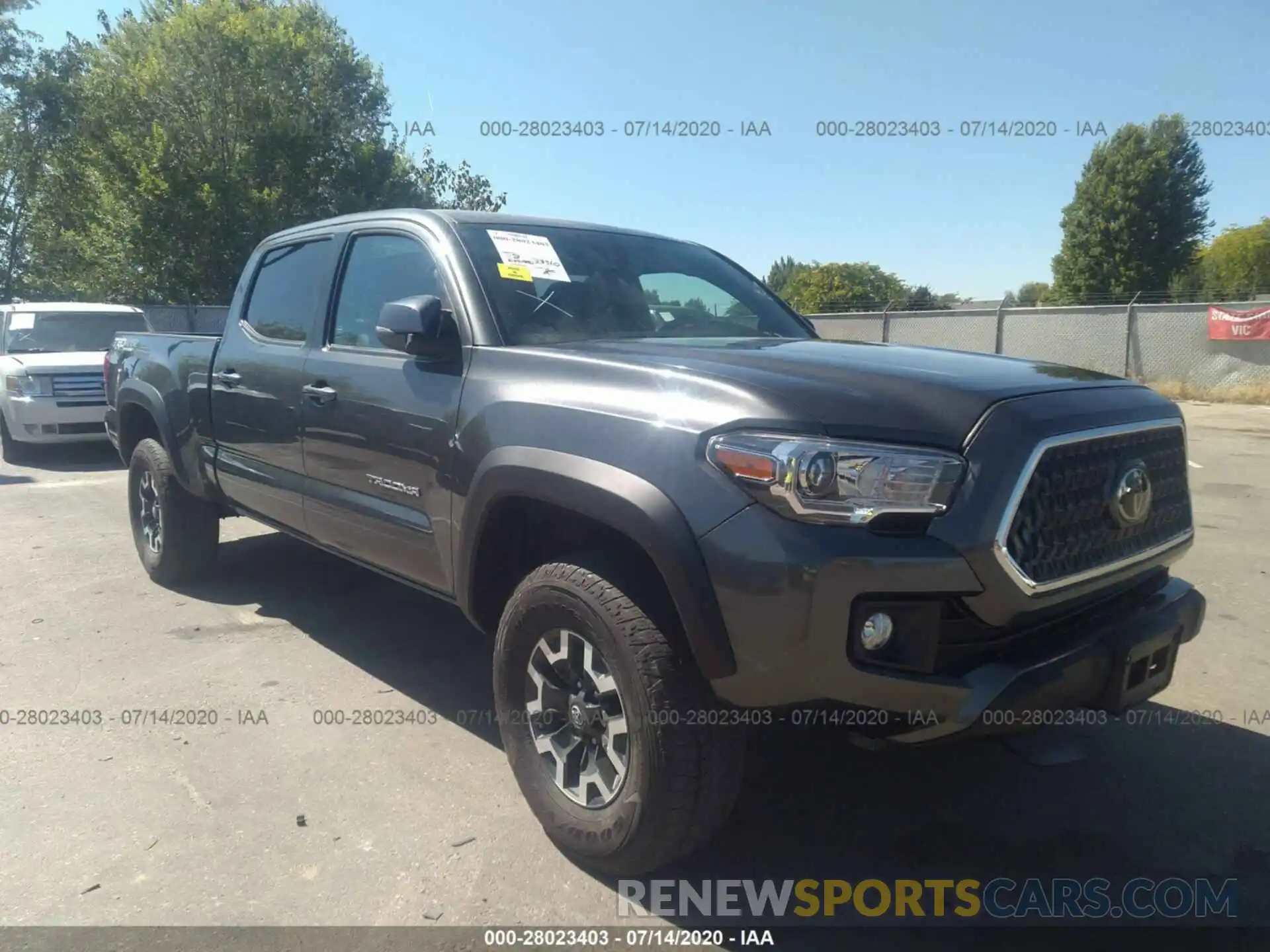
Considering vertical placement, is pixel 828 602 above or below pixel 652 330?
below

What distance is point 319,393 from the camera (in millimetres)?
3828

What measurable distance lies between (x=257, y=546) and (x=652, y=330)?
412 cm

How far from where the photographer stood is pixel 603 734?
2.70 metres

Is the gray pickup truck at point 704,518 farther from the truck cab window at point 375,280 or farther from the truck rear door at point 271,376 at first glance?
the truck rear door at point 271,376

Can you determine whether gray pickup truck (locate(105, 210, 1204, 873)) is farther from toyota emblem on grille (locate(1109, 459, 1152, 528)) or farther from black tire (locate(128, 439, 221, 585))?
black tire (locate(128, 439, 221, 585))

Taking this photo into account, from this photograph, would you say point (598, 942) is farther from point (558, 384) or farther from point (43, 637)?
point (43, 637)

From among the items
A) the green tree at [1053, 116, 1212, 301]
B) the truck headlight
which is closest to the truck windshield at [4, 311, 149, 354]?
the truck headlight

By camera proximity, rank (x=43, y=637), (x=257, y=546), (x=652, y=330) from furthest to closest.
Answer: (x=257, y=546), (x=43, y=637), (x=652, y=330)

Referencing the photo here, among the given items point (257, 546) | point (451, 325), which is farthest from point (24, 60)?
point (451, 325)

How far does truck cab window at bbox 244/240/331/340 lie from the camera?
421 cm

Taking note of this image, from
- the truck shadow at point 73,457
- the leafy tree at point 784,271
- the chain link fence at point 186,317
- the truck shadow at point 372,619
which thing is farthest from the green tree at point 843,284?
the truck shadow at point 372,619

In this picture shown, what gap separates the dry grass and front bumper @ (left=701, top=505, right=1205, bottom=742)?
17.3 meters

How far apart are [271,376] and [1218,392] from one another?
1817 centimetres

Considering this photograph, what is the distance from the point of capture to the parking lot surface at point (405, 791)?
2.70 meters
